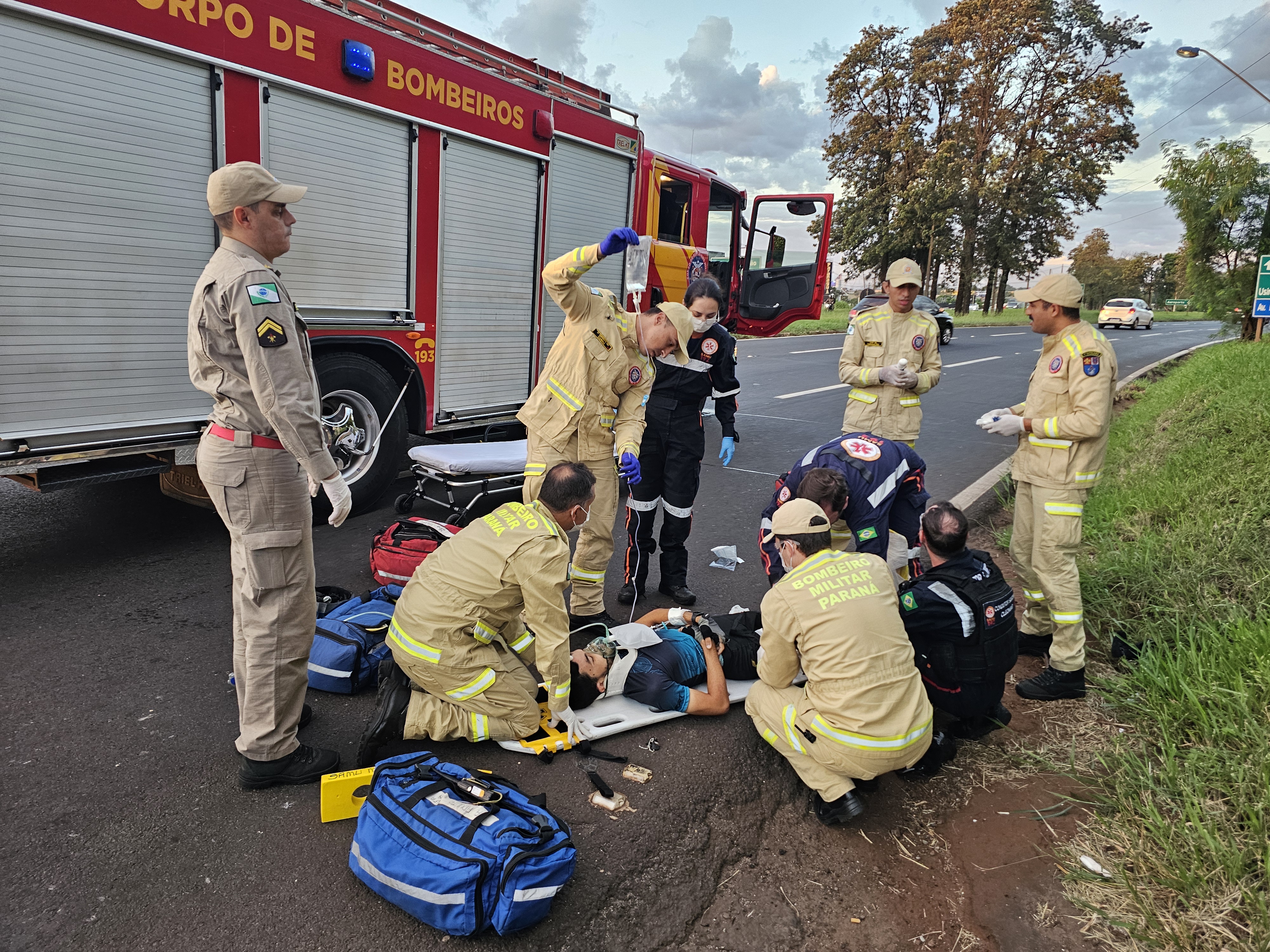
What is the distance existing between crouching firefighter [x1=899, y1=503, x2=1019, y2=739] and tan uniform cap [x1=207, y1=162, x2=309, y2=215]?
2.64 metres

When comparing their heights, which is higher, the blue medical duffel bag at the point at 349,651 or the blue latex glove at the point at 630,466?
the blue latex glove at the point at 630,466

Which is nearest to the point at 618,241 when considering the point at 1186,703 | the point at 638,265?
the point at 1186,703

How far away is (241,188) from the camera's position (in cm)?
244

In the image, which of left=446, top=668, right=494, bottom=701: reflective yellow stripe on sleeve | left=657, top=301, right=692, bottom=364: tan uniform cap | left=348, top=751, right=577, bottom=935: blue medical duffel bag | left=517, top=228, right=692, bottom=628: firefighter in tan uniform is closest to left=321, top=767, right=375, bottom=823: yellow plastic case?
left=348, top=751, right=577, bottom=935: blue medical duffel bag

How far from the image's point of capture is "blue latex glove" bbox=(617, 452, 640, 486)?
12.5 ft

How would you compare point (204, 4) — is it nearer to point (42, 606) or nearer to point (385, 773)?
point (42, 606)

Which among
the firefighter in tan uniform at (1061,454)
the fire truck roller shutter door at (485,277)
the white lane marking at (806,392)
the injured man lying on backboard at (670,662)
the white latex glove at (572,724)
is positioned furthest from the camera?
the white lane marking at (806,392)

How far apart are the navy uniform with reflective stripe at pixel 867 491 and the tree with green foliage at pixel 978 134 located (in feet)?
112

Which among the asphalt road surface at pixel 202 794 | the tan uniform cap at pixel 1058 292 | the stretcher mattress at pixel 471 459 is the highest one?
the tan uniform cap at pixel 1058 292

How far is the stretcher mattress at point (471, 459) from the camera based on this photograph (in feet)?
16.9

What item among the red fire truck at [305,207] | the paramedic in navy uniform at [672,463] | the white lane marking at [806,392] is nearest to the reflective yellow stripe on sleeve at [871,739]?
the paramedic in navy uniform at [672,463]

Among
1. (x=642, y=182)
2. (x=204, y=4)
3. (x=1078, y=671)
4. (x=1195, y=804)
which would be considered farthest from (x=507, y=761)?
(x=642, y=182)

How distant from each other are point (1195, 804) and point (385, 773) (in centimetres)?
252

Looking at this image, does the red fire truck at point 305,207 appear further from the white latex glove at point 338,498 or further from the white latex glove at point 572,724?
the white latex glove at point 572,724
